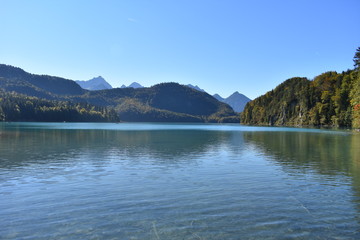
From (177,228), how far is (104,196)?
6.88 meters

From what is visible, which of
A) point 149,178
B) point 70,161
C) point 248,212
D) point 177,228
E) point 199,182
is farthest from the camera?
point 70,161

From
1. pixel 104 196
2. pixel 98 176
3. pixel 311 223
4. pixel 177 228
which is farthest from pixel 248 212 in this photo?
pixel 98 176

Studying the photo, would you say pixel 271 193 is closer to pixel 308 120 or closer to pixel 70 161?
pixel 70 161

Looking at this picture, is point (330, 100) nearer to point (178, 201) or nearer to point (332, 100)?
point (332, 100)

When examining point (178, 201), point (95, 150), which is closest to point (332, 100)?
point (95, 150)

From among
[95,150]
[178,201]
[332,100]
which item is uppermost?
[332,100]

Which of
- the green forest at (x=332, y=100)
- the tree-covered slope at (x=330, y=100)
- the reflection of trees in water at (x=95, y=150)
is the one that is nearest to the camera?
the reflection of trees in water at (x=95, y=150)

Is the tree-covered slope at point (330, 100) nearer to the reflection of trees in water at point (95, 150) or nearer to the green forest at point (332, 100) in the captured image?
the green forest at point (332, 100)

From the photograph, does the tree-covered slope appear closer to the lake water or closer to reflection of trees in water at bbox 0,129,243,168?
reflection of trees in water at bbox 0,129,243,168

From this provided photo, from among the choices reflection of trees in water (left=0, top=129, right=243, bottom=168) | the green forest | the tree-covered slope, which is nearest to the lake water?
reflection of trees in water (left=0, top=129, right=243, bottom=168)

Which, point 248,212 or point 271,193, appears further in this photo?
point 271,193

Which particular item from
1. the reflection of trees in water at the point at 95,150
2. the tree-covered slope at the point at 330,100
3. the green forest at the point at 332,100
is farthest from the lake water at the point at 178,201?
the tree-covered slope at the point at 330,100

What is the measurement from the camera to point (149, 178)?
2325cm

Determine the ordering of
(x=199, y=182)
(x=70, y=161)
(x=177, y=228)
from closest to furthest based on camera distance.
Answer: (x=177, y=228), (x=199, y=182), (x=70, y=161)
